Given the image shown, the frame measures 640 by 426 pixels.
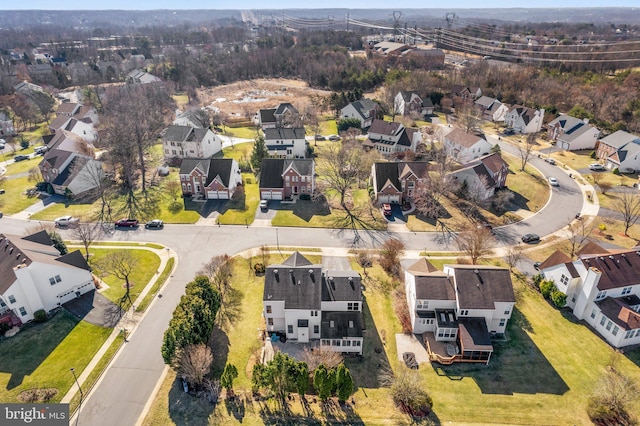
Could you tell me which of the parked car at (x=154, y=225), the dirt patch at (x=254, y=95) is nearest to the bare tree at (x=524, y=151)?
the dirt patch at (x=254, y=95)

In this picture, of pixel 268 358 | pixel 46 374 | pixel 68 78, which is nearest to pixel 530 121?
pixel 268 358

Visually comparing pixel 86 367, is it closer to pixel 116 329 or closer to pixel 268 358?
pixel 116 329

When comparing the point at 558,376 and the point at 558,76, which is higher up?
the point at 558,76

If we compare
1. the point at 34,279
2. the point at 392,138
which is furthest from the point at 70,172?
the point at 392,138

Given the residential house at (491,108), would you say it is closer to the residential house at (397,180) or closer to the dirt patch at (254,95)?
the dirt patch at (254,95)

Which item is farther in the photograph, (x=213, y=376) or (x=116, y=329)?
(x=116, y=329)

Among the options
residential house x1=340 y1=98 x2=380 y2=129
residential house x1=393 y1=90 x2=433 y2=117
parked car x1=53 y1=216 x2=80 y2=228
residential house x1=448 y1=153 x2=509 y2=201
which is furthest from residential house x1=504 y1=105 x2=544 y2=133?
parked car x1=53 y1=216 x2=80 y2=228
